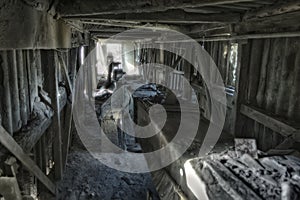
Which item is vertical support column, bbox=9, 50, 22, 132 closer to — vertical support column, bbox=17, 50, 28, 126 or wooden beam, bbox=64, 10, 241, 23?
vertical support column, bbox=17, 50, 28, 126

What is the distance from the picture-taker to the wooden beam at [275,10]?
2.96 metres

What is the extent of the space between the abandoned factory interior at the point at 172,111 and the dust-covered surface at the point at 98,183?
26 millimetres

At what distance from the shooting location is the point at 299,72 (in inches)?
140

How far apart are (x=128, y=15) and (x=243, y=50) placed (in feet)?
7.57

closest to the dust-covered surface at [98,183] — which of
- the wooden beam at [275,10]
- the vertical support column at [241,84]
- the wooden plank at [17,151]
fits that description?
the wooden plank at [17,151]

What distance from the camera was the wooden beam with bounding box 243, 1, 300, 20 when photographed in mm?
2965

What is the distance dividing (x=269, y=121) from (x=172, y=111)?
3241mm

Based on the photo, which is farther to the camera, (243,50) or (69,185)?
(69,185)

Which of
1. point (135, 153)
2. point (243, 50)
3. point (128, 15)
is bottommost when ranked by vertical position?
point (135, 153)

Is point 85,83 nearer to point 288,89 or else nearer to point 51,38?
point 51,38

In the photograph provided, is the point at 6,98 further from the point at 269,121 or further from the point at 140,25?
the point at 269,121

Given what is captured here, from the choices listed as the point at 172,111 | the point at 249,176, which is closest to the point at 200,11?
the point at 249,176

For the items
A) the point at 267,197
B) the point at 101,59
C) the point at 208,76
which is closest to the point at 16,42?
the point at 267,197

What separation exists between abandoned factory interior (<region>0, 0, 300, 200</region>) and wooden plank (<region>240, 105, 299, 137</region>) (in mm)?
24
